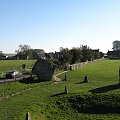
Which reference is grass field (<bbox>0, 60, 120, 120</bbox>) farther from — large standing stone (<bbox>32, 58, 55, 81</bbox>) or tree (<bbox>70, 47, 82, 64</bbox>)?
tree (<bbox>70, 47, 82, 64</bbox>)

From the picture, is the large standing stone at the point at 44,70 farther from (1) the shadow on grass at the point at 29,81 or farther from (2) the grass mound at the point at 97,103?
(2) the grass mound at the point at 97,103

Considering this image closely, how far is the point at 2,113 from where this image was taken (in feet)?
80.3

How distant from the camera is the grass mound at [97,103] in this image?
2911 cm

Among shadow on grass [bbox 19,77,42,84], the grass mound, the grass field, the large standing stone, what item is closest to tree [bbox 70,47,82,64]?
the large standing stone

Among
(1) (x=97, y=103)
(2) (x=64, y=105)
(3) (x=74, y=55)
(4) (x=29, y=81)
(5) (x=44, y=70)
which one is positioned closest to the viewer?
(2) (x=64, y=105)

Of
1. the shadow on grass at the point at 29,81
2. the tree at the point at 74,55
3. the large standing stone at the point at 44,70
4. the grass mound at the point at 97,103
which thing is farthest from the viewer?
the tree at the point at 74,55

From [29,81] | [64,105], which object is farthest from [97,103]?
[29,81]

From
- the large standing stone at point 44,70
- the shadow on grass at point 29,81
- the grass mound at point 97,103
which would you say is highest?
the large standing stone at point 44,70

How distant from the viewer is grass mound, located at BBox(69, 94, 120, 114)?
29109mm

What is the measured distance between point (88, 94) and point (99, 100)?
180cm

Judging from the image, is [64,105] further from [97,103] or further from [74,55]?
[74,55]

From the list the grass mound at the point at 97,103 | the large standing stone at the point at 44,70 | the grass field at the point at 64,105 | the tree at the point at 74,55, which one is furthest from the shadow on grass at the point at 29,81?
the tree at the point at 74,55

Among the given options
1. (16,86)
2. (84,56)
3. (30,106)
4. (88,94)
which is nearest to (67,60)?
(84,56)

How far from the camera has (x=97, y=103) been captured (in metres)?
30.0
